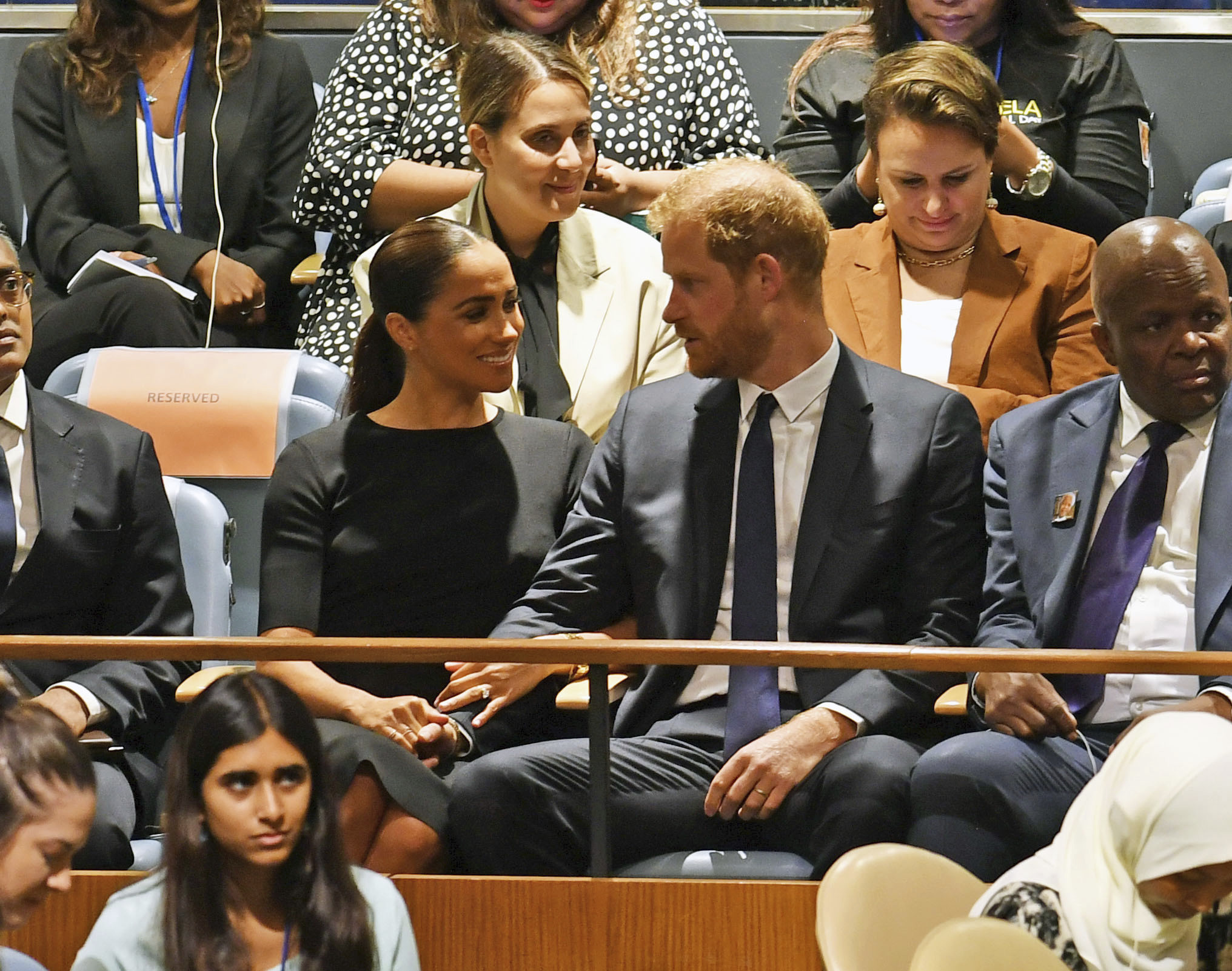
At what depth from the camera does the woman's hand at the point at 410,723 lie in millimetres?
1926

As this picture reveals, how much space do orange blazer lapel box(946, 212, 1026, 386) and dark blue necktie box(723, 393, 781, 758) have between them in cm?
49

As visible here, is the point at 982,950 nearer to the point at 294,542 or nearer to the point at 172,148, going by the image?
the point at 294,542

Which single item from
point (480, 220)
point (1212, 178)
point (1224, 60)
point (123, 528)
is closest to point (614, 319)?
point (480, 220)

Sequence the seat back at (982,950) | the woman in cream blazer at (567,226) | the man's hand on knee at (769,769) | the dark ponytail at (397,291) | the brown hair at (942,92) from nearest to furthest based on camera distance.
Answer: the seat back at (982,950)
the man's hand on knee at (769,769)
the dark ponytail at (397,291)
the brown hair at (942,92)
the woman in cream blazer at (567,226)

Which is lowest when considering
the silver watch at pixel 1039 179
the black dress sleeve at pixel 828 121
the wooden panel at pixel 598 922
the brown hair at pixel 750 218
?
the wooden panel at pixel 598 922

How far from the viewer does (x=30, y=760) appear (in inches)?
70.4

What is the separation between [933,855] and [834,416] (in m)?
0.63

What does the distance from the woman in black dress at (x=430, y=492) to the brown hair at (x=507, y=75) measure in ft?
1.21

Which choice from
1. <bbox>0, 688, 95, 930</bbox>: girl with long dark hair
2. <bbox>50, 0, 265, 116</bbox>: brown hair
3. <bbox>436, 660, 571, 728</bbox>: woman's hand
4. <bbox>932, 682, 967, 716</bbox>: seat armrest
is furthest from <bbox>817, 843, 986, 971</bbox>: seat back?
<bbox>50, 0, 265, 116</bbox>: brown hair

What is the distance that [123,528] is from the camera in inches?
92.9

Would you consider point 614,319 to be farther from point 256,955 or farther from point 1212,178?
point 1212,178

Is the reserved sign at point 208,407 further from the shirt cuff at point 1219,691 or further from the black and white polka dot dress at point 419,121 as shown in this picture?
the shirt cuff at point 1219,691

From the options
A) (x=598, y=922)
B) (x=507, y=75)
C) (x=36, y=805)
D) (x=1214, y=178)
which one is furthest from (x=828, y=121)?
(x=36, y=805)

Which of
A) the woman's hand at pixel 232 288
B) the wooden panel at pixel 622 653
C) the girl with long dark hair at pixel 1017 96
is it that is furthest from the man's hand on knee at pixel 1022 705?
the woman's hand at pixel 232 288
